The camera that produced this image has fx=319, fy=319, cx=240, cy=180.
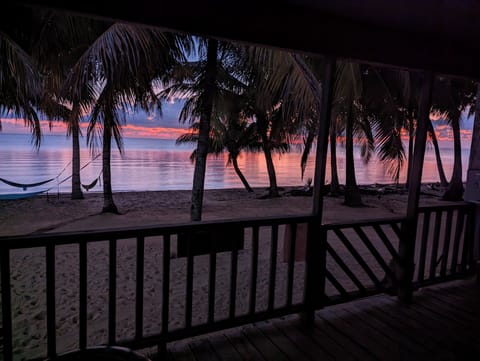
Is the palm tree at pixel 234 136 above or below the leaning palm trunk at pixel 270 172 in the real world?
above

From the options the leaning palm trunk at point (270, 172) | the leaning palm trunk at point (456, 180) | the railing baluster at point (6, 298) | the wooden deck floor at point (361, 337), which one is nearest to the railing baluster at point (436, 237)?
the wooden deck floor at point (361, 337)

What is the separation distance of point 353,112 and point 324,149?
6196 millimetres

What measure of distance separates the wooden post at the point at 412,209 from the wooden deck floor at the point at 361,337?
171 mm

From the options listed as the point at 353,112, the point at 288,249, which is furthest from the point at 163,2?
the point at 353,112

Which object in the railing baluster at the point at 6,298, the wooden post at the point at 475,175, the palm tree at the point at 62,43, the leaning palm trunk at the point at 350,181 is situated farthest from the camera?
the leaning palm trunk at the point at 350,181

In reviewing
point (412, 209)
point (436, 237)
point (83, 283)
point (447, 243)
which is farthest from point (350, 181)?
point (83, 283)

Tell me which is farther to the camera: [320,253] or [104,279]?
[104,279]

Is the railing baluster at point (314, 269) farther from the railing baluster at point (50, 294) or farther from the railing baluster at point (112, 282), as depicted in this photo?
the railing baluster at point (50, 294)

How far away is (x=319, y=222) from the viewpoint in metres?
2.17

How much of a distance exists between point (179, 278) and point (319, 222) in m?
2.43

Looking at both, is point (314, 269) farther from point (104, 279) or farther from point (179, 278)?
point (104, 279)

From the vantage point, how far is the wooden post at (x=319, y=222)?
6.79ft

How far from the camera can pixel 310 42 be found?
1873mm

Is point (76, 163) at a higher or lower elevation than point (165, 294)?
higher
